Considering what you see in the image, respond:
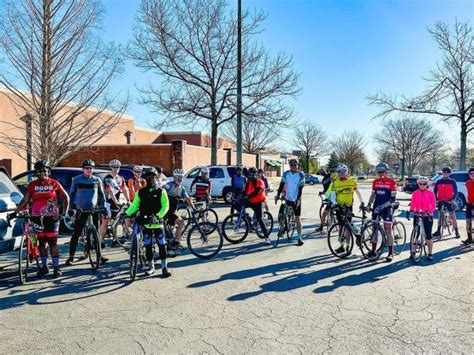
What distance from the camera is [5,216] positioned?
20.6 ft

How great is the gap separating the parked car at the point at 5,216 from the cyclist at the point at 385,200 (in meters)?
6.18

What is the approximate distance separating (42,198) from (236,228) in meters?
4.45

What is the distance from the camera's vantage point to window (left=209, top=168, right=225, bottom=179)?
66.7 feet

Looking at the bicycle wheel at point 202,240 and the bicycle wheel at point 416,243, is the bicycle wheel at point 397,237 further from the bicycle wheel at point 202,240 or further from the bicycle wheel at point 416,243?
the bicycle wheel at point 202,240

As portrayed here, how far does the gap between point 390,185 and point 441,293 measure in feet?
8.66

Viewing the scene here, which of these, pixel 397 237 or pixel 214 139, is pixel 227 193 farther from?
pixel 397 237

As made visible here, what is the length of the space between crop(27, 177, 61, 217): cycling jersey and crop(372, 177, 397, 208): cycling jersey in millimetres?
5861

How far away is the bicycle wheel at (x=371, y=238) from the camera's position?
7.87 meters

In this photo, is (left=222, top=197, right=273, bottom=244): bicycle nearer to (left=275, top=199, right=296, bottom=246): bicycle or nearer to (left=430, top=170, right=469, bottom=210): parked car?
(left=275, top=199, right=296, bottom=246): bicycle

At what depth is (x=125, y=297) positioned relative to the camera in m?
5.59

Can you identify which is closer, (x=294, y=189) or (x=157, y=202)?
(x=157, y=202)

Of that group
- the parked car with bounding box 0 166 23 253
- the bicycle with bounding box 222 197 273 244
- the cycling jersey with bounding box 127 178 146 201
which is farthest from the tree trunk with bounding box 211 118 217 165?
the parked car with bounding box 0 166 23 253

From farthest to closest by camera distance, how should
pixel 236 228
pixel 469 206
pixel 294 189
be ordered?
pixel 469 206 < pixel 236 228 < pixel 294 189

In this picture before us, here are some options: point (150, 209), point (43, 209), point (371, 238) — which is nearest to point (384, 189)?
point (371, 238)
